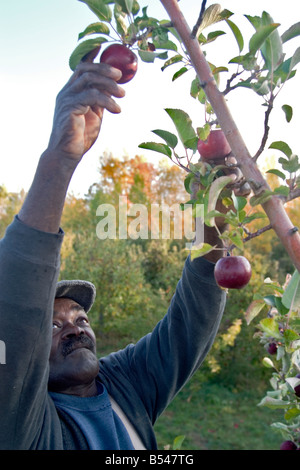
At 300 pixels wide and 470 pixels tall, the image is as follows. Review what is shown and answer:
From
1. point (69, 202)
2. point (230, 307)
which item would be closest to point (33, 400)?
point (230, 307)

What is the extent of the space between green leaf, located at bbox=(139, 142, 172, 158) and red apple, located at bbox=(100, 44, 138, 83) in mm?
209

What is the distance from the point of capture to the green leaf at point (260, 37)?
976 millimetres

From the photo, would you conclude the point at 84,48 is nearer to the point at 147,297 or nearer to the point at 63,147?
the point at 63,147

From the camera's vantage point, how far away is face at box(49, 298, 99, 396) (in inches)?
68.3

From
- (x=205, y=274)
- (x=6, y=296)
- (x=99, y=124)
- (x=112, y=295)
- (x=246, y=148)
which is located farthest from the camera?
(x=112, y=295)

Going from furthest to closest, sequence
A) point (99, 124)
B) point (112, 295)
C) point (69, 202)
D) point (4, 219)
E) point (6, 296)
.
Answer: point (69, 202) < point (4, 219) < point (112, 295) < point (99, 124) < point (6, 296)

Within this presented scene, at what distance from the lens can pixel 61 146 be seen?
117 cm

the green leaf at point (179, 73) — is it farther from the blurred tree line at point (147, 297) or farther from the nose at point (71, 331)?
the blurred tree line at point (147, 297)

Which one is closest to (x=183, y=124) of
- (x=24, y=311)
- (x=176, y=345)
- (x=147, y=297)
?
(x=24, y=311)

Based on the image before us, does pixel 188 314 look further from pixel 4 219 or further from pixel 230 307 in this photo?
pixel 4 219

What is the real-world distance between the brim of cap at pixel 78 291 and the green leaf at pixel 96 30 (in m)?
1.08

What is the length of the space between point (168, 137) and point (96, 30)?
0.31 m

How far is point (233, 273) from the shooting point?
3.54 ft

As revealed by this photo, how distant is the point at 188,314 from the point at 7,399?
76 centimetres
